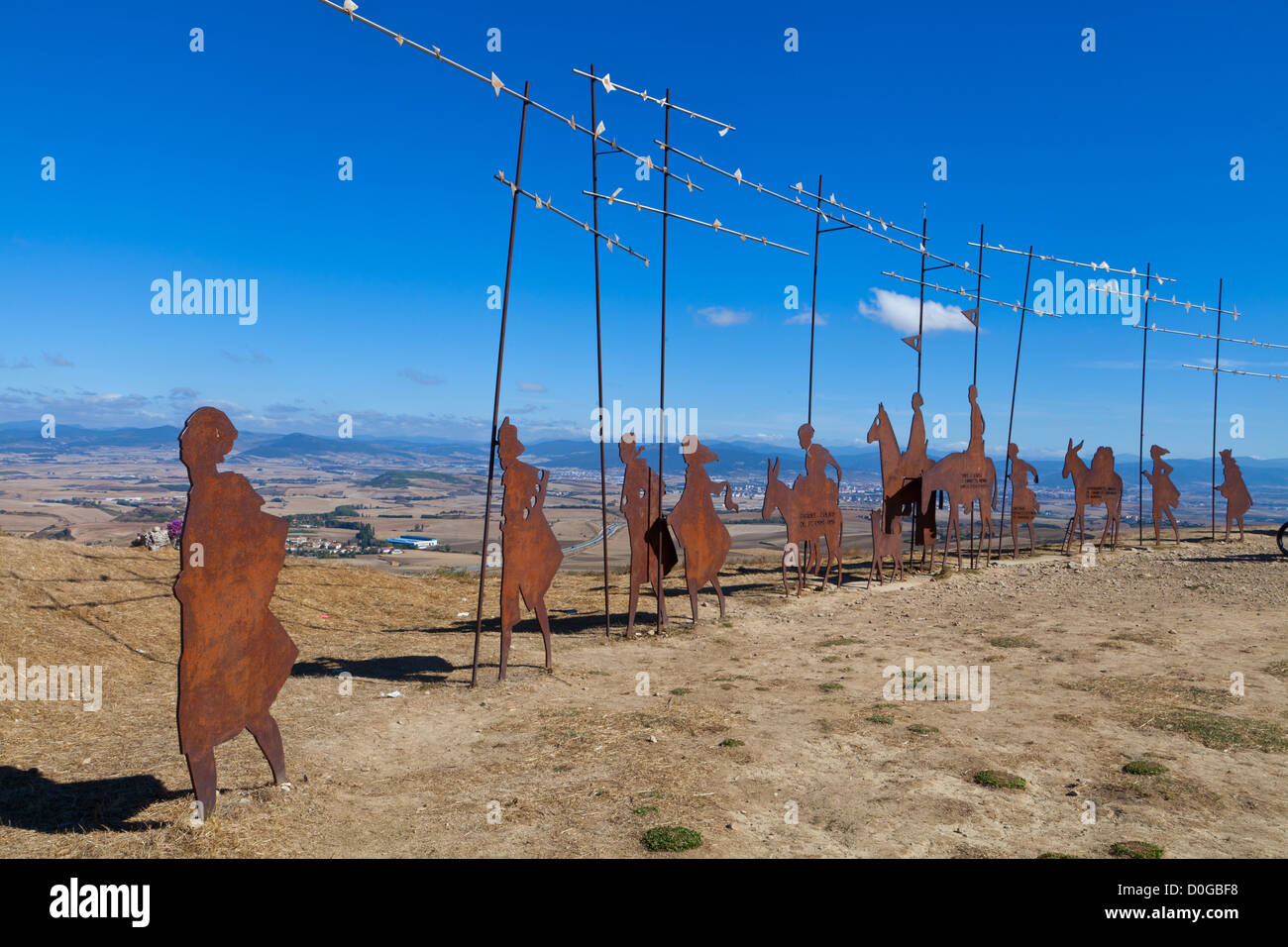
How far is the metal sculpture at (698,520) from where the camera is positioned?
13155mm

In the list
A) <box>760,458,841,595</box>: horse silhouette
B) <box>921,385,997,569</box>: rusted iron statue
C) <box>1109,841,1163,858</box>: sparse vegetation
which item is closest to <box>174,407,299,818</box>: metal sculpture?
<box>1109,841,1163,858</box>: sparse vegetation

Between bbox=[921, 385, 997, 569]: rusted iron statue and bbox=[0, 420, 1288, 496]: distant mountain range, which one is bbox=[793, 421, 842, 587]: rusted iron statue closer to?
bbox=[921, 385, 997, 569]: rusted iron statue

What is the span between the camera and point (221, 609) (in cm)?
598

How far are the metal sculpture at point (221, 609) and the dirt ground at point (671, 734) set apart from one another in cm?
62

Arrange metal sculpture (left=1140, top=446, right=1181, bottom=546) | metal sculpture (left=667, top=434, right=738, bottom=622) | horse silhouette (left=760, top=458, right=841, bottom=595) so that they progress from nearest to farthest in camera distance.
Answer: metal sculpture (left=667, top=434, right=738, bottom=622)
horse silhouette (left=760, top=458, right=841, bottom=595)
metal sculpture (left=1140, top=446, right=1181, bottom=546)

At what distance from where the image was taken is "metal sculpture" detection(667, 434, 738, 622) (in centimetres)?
1316

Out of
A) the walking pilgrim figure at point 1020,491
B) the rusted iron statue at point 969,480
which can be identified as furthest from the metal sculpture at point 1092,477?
the rusted iron statue at point 969,480

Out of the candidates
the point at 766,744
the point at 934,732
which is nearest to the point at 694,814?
the point at 766,744

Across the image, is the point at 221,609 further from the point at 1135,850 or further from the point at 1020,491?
the point at 1020,491

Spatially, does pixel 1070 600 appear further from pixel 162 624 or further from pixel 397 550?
pixel 397 550

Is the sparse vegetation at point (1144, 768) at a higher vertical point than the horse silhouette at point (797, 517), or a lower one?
lower

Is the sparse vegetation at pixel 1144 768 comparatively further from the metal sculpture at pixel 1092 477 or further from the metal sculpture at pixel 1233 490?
the metal sculpture at pixel 1233 490

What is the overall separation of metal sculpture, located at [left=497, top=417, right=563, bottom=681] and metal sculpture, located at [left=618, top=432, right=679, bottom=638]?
2367mm
